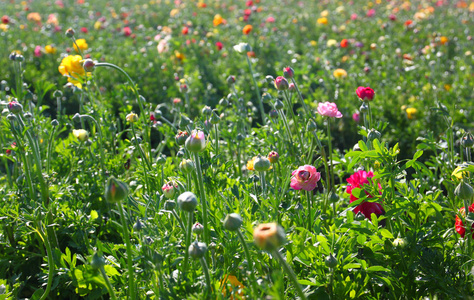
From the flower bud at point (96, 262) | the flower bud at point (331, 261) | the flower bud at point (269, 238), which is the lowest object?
the flower bud at point (331, 261)

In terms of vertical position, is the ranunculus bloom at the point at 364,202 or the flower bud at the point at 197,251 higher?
the flower bud at the point at 197,251

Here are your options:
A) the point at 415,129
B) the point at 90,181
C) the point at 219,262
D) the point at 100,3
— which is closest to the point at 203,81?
the point at 415,129

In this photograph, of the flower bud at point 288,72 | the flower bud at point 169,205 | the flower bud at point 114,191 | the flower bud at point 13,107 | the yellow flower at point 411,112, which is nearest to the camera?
the flower bud at point 114,191

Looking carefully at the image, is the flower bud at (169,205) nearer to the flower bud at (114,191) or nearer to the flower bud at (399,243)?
the flower bud at (114,191)

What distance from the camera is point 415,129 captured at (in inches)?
116

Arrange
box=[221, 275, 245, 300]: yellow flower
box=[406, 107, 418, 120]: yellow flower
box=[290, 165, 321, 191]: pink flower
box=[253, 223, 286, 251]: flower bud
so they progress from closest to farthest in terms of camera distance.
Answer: box=[253, 223, 286, 251]: flower bud, box=[221, 275, 245, 300]: yellow flower, box=[290, 165, 321, 191]: pink flower, box=[406, 107, 418, 120]: yellow flower

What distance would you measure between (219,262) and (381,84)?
2.89 metres

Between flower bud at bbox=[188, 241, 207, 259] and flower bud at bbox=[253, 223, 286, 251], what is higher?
flower bud at bbox=[253, 223, 286, 251]

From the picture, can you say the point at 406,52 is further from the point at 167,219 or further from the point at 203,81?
the point at 167,219

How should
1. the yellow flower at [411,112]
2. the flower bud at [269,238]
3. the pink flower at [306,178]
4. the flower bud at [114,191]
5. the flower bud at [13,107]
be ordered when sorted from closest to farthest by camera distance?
the flower bud at [269,238]
the flower bud at [114,191]
the pink flower at [306,178]
the flower bud at [13,107]
the yellow flower at [411,112]

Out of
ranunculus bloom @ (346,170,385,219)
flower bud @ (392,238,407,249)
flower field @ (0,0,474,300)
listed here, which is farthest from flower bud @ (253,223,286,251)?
ranunculus bloom @ (346,170,385,219)

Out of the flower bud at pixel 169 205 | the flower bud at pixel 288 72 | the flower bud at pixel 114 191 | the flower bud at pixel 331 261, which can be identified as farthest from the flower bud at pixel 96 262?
the flower bud at pixel 288 72

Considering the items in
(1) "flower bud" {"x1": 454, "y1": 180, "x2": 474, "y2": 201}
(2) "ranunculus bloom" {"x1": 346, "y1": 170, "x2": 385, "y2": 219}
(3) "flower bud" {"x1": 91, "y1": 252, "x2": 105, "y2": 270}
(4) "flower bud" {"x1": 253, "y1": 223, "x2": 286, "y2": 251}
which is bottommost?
(2) "ranunculus bloom" {"x1": 346, "y1": 170, "x2": 385, "y2": 219}

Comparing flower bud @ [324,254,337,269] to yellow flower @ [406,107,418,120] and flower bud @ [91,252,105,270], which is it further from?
yellow flower @ [406,107,418,120]
